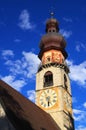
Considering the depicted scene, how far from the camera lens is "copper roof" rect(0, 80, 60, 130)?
63.1 ft

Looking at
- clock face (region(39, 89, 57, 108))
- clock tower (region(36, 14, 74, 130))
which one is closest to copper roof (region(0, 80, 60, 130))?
clock tower (region(36, 14, 74, 130))

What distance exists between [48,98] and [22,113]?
9.00 meters

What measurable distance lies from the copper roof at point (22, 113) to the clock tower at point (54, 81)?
1365mm

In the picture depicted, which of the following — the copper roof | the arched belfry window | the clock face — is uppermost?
the arched belfry window

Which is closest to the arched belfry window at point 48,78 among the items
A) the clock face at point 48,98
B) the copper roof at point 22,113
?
the clock face at point 48,98

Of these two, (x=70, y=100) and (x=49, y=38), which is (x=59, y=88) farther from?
(x=49, y=38)

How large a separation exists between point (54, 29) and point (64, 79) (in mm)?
8296

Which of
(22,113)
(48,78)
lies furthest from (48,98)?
(22,113)

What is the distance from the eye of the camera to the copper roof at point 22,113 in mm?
19219

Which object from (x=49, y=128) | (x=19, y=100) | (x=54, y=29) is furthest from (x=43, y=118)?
(x=54, y=29)

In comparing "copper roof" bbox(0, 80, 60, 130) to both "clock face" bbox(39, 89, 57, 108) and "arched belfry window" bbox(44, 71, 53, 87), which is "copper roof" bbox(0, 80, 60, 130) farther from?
"arched belfry window" bbox(44, 71, 53, 87)

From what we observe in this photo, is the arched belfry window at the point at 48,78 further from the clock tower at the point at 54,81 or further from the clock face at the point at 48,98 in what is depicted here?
the clock face at the point at 48,98

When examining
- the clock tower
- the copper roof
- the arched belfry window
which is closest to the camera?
the copper roof

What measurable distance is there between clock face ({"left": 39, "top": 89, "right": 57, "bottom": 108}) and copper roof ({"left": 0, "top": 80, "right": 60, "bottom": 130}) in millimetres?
1753
